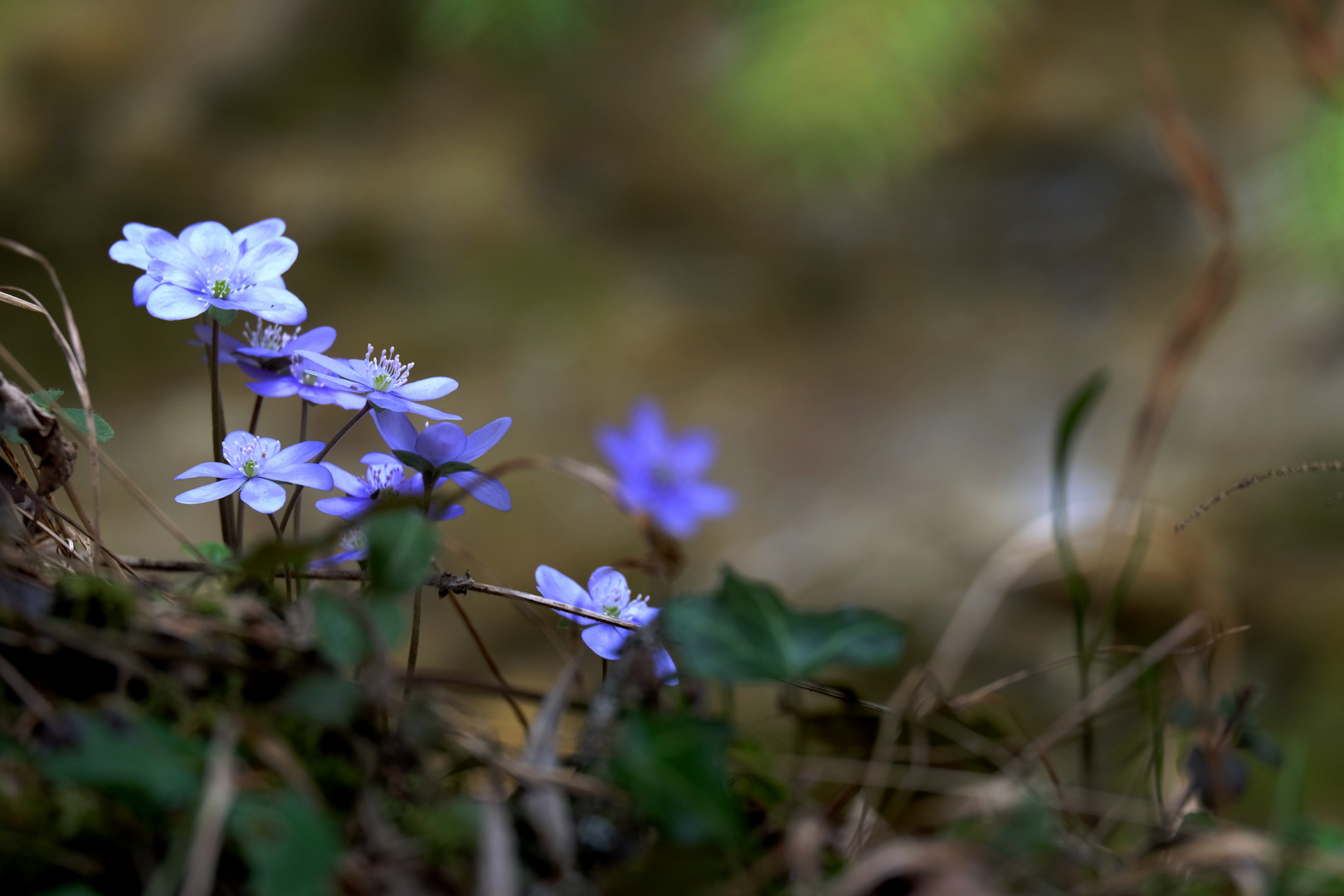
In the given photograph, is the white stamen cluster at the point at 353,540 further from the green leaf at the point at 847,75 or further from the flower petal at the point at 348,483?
the green leaf at the point at 847,75

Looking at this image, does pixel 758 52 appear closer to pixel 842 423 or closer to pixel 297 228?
pixel 842 423

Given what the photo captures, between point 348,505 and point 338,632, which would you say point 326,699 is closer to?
point 338,632

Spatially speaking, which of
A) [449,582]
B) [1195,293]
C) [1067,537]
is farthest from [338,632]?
[1195,293]

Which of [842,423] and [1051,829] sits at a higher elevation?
[842,423]

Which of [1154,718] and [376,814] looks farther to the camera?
[1154,718]

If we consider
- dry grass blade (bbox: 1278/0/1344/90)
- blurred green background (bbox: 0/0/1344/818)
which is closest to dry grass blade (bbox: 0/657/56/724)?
dry grass blade (bbox: 1278/0/1344/90)

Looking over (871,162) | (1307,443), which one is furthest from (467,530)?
(1307,443)

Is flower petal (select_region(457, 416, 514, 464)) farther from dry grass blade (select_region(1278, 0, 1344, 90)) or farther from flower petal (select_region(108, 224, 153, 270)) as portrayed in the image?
dry grass blade (select_region(1278, 0, 1344, 90))

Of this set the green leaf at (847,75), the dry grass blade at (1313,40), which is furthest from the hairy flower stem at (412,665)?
the green leaf at (847,75)
